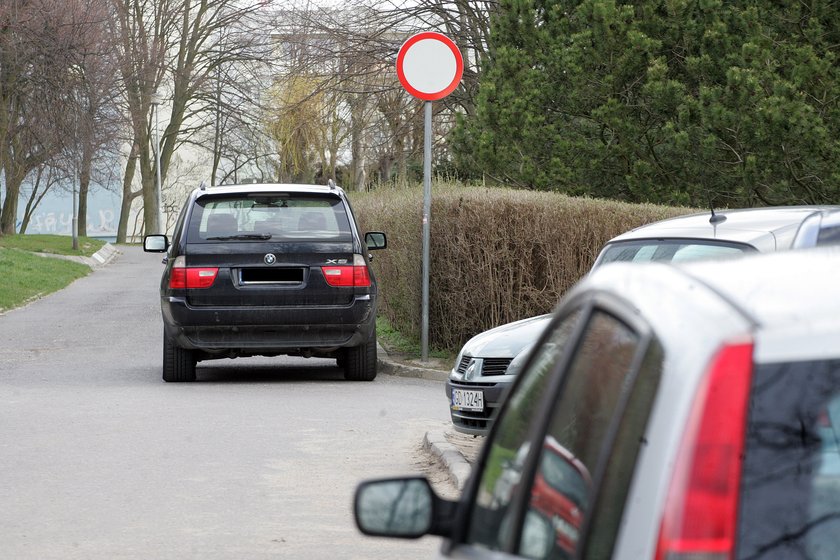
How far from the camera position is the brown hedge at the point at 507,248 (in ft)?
49.4

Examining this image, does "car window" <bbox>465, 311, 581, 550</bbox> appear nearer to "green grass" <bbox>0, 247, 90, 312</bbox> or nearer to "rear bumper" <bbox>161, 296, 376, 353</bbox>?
"rear bumper" <bbox>161, 296, 376, 353</bbox>

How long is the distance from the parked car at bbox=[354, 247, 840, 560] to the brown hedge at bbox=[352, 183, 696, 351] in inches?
499

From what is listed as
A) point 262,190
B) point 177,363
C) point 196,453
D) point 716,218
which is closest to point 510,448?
point 716,218

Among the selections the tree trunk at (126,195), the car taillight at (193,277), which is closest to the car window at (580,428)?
the car taillight at (193,277)

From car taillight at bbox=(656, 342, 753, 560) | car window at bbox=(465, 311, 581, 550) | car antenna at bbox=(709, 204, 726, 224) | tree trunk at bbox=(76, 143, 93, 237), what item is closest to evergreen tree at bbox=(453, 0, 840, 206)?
car antenna at bbox=(709, 204, 726, 224)

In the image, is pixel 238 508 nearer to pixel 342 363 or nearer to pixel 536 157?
pixel 342 363

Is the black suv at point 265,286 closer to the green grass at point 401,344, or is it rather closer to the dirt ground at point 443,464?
the green grass at point 401,344

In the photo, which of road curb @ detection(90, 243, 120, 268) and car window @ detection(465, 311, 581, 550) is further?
road curb @ detection(90, 243, 120, 268)

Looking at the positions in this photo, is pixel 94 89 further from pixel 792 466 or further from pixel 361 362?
pixel 792 466

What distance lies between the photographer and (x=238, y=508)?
762cm

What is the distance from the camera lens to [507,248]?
15062mm

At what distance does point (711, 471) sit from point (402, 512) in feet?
3.51

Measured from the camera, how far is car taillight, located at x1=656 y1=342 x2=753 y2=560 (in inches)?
69.5

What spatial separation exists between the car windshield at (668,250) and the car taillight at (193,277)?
16.3ft
